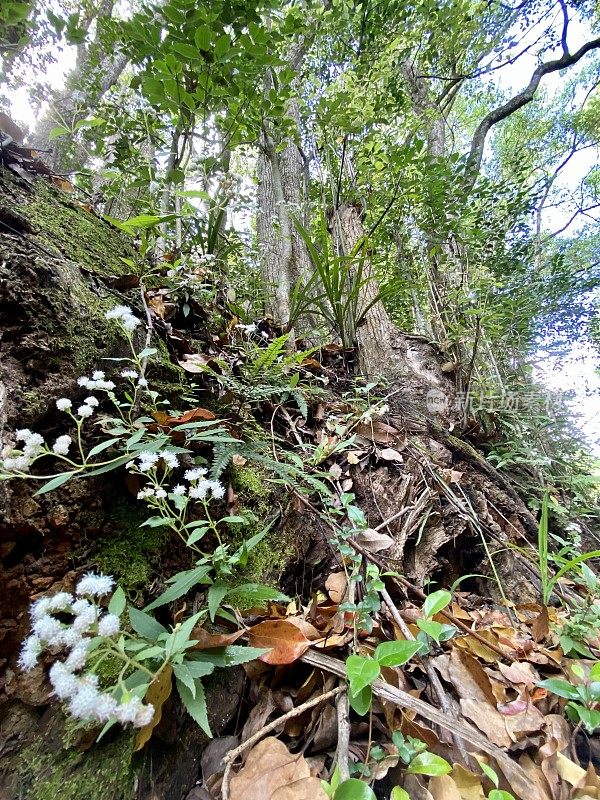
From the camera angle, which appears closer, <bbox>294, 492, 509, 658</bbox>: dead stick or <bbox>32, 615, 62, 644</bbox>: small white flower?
<bbox>32, 615, 62, 644</bbox>: small white flower

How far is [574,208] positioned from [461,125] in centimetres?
369

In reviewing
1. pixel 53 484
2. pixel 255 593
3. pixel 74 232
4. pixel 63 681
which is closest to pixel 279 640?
pixel 255 593

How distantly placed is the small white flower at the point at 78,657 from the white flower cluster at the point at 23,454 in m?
0.36

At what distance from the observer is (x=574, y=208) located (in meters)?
9.53

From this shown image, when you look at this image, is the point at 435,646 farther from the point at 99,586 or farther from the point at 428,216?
the point at 428,216

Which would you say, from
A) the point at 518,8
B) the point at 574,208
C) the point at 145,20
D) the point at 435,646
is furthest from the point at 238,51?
the point at 574,208

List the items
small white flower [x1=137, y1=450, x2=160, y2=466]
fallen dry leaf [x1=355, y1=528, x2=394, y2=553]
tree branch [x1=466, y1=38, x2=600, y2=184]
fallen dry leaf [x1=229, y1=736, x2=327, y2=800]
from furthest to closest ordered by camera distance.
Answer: tree branch [x1=466, y1=38, x2=600, y2=184], fallen dry leaf [x1=355, y1=528, x2=394, y2=553], small white flower [x1=137, y1=450, x2=160, y2=466], fallen dry leaf [x1=229, y1=736, x2=327, y2=800]

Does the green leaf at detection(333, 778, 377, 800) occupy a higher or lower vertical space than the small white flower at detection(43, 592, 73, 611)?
lower

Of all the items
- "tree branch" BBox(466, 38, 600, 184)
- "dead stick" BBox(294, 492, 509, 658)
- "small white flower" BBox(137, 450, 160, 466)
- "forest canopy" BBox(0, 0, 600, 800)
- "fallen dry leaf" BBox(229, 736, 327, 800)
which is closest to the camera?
"fallen dry leaf" BBox(229, 736, 327, 800)

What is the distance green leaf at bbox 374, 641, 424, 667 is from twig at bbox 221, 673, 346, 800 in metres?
0.12

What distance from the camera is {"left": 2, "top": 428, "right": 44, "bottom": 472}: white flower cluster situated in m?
0.71

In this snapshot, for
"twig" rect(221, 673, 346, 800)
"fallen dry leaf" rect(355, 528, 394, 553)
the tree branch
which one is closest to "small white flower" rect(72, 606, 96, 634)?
"twig" rect(221, 673, 346, 800)

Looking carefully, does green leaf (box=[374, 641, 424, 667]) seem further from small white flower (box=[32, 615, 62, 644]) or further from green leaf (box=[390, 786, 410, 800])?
small white flower (box=[32, 615, 62, 644])

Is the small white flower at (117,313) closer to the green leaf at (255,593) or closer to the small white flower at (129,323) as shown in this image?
the small white flower at (129,323)
